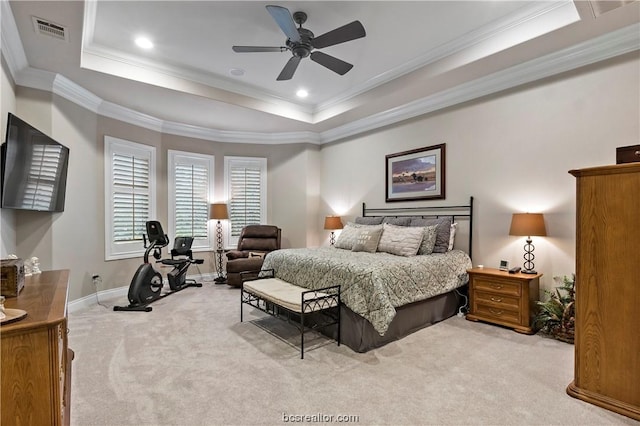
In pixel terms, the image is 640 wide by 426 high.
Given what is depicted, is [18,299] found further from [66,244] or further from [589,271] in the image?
[589,271]

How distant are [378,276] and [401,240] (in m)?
1.24

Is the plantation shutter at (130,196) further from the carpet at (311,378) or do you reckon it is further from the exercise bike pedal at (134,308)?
the carpet at (311,378)

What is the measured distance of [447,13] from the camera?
3.16m

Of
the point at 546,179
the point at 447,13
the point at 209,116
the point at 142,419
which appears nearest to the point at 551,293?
the point at 546,179

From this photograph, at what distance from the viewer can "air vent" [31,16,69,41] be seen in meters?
2.86

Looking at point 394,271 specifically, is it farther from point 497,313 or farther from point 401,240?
point 497,313

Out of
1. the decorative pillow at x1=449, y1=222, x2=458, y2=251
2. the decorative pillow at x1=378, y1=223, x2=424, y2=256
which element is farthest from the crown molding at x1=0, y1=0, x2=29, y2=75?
the decorative pillow at x1=449, y1=222, x2=458, y2=251

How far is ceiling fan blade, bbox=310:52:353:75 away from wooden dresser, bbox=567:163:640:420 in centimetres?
232

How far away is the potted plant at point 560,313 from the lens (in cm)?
318

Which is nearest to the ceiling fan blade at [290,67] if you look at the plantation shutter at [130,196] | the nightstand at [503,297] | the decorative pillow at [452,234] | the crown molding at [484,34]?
the crown molding at [484,34]

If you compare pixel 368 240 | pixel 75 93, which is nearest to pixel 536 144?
pixel 368 240

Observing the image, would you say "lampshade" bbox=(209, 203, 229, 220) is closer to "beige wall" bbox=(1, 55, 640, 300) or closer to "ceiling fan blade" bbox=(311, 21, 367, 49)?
"beige wall" bbox=(1, 55, 640, 300)

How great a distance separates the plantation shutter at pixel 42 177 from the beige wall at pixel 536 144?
4.75 metres

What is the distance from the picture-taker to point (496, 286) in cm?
362
